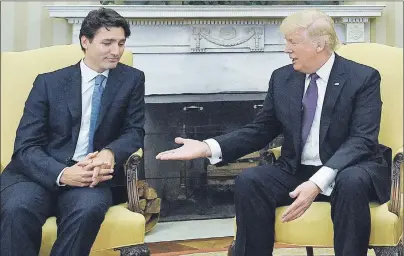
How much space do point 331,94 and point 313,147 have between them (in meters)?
0.20

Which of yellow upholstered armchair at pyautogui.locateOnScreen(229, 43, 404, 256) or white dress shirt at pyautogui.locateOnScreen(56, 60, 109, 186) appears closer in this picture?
yellow upholstered armchair at pyautogui.locateOnScreen(229, 43, 404, 256)

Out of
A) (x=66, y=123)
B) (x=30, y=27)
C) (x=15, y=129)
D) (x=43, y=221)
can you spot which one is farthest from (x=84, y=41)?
(x=30, y=27)

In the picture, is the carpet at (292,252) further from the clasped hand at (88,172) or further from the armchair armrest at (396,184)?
the clasped hand at (88,172)

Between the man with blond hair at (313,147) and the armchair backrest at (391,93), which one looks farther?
the armchair backrest at (391,93)

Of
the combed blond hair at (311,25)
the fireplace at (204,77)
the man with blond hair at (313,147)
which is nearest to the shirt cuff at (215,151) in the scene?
the man with blond hair at (313,147)

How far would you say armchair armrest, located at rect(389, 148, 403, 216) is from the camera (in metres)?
1.70

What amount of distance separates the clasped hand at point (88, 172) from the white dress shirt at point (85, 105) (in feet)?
0.49

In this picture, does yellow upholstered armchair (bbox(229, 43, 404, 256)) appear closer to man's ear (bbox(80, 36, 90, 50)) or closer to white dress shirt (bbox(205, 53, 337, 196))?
white dress shirt (bbox(205, 53, 337, 196))

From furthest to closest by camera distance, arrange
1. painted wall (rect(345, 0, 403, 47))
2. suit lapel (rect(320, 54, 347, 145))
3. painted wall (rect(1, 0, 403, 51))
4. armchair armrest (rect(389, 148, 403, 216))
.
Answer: painted wall (rect(345, 0, 403, 47)), painted wall (rect(1, 0, 403, 51)), suit lapel (rect(320, 54, 347, 145)), armchair armrest (rect(389, 148, 403, 216))

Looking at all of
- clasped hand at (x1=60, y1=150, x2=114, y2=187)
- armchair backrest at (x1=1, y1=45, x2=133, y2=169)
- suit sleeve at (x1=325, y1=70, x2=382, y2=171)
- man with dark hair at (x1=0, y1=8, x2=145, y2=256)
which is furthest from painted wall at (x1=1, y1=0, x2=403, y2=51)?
suit sleeve at (x1=325, y1=70, x2=382, y2=171)

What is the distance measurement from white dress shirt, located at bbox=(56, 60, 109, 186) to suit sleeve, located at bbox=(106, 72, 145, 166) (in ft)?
0.40

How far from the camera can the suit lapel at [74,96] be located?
6.29 ft

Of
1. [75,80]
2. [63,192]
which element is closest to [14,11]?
[75,80]

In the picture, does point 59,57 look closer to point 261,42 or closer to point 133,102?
point 133,102
